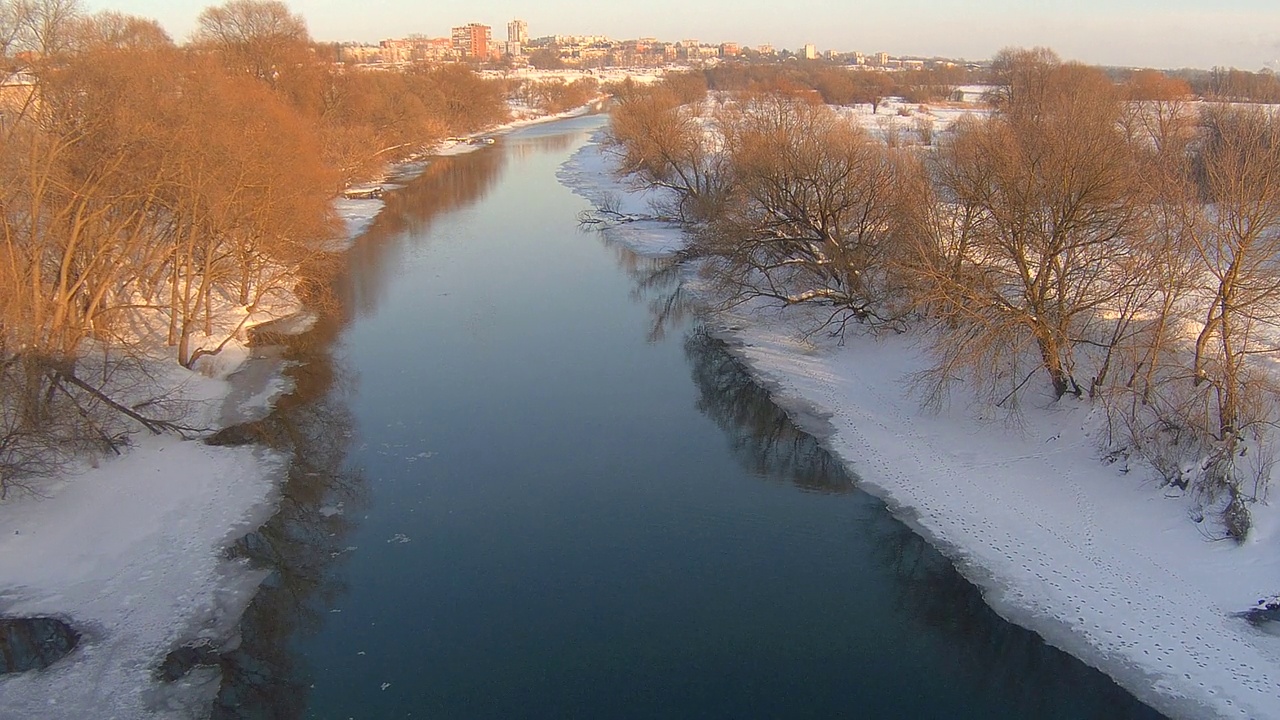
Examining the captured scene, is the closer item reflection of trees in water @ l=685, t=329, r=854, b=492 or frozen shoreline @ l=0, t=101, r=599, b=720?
frozen shoreline @ l=0, t=101, r=599, b=720

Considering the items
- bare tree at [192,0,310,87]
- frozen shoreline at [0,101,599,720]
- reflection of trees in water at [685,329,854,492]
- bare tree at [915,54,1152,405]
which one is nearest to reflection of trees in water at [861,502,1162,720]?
reflection of trees in water at [685,329,854,492]

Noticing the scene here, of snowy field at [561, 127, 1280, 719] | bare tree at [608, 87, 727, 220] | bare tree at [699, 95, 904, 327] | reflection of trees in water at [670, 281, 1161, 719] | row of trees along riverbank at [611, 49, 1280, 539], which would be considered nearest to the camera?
reflection of trees in water at [670, 281, 1161, 719]

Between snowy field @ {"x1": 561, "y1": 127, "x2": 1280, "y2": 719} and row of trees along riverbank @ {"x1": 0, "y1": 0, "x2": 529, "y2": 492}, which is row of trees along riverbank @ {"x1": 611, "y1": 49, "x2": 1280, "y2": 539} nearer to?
snowy field @ {"x1": 561, "y1": 127, "x2": 1280, "y2": 719}

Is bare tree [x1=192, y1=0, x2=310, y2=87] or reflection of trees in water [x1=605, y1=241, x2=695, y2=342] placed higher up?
bare tree [x1=192, y1=0, x2=310, y2=87]

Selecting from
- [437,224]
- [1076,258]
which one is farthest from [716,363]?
[437,224]

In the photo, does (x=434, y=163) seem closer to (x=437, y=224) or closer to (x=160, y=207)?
(x=437, y=224)

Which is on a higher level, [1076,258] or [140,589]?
[1076,258]

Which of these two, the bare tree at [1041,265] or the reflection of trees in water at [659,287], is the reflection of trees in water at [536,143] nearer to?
the reflection of trees in water at [659,287]
